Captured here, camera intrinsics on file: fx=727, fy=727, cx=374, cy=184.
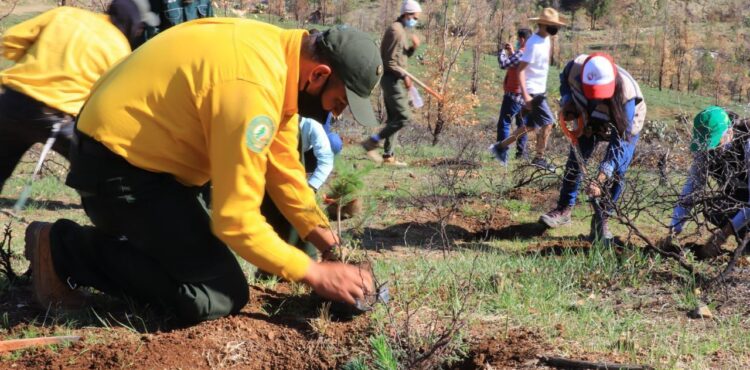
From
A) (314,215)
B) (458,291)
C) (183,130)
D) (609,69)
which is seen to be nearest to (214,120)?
(183,130)

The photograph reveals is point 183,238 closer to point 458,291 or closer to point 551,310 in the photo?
point 458,291

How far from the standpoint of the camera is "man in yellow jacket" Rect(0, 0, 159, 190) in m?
4.07

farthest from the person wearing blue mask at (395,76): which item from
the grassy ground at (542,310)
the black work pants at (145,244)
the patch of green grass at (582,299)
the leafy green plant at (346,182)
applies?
the leafy green plant at (346,182)

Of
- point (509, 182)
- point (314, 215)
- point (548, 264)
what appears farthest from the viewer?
point (509, 182)

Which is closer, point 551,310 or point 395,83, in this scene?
point 551,310

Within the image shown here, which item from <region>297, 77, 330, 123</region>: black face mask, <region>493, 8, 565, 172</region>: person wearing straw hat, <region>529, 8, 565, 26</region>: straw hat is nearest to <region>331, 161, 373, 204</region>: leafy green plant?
<region>297, 77, 330, 123</region>: black face mask

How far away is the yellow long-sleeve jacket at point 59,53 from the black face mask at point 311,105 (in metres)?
1.81

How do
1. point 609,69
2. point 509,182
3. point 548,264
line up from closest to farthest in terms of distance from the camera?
point 548,264 → point 609,69 → point 509,182

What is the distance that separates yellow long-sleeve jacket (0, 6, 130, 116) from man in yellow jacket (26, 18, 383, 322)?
1140 millimetres

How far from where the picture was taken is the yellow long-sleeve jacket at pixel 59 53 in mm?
4066

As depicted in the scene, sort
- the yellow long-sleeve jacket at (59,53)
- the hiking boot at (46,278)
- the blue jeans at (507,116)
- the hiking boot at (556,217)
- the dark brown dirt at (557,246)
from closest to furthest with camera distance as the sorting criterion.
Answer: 1. the hiking boot at (46,278)
2. the yellow long-sleeve jacket at (59,53)
3. the dark brown dirt at (557,246)
4. the hiking boot at (556,217)
5. the blue jeans at (507,116)

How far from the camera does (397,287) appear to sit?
325 cm

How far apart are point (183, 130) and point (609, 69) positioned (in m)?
3.25

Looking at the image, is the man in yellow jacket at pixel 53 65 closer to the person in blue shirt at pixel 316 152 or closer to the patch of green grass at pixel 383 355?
the person in blue shirt at pixel 316 152
